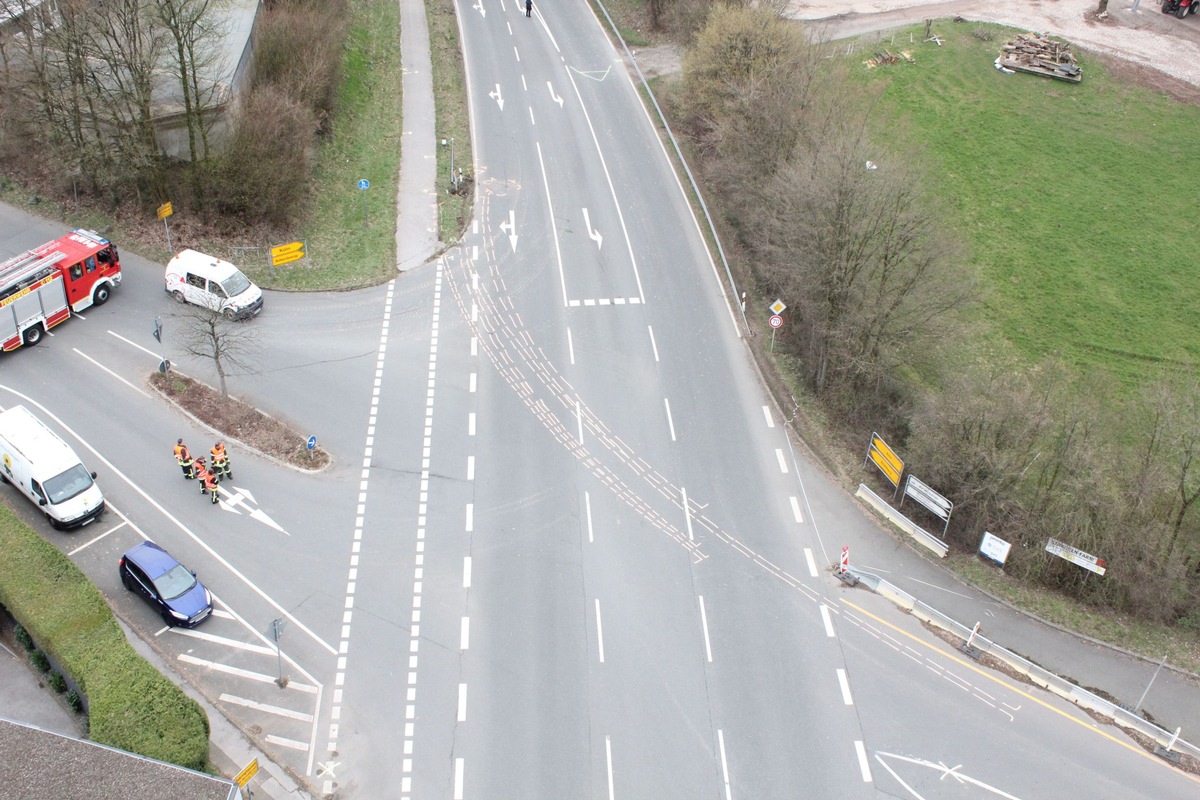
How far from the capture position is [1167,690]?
3128 cm

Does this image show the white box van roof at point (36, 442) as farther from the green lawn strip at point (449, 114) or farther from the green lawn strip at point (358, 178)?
the green lawn strip at point (449, 114)

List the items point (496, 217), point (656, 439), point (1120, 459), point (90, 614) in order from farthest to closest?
point (496, 217) → point (656, 439) → point (1120, 459) → point (90, 614)

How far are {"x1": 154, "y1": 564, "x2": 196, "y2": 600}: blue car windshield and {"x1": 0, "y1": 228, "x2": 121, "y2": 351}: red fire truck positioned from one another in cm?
1429

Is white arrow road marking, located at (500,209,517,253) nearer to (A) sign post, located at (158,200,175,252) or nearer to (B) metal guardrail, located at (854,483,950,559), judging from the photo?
(A) sign post, located at (158,200,175,252)

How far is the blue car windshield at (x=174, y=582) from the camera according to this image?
30.3 metres

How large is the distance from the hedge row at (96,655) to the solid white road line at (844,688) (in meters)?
16.9

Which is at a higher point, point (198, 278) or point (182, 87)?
point (182, 87)

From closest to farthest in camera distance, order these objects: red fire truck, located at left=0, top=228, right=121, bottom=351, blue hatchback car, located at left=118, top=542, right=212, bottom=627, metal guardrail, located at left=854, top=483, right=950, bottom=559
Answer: blue hatchback car, located at left=118, top=542, right=212, bottom=627 < metal guardrail, located at left=854, top=483, right=950, bottom=559 < red fire truck, located at left=0, top=228, right=121, bottom=351

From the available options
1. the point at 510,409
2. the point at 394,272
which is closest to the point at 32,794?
the point at 510,409

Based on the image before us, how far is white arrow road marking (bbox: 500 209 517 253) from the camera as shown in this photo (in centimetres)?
4897

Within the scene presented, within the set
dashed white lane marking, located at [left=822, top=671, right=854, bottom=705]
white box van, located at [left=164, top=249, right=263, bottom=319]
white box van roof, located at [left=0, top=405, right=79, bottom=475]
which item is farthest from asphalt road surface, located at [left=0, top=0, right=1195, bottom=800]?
white box van roof, located at [left=0, top=405, right=79, bottom=475]

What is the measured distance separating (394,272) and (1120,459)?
29226mm

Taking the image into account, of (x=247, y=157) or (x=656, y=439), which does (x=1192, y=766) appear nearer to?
(x=656, y=439)

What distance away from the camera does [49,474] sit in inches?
1286
